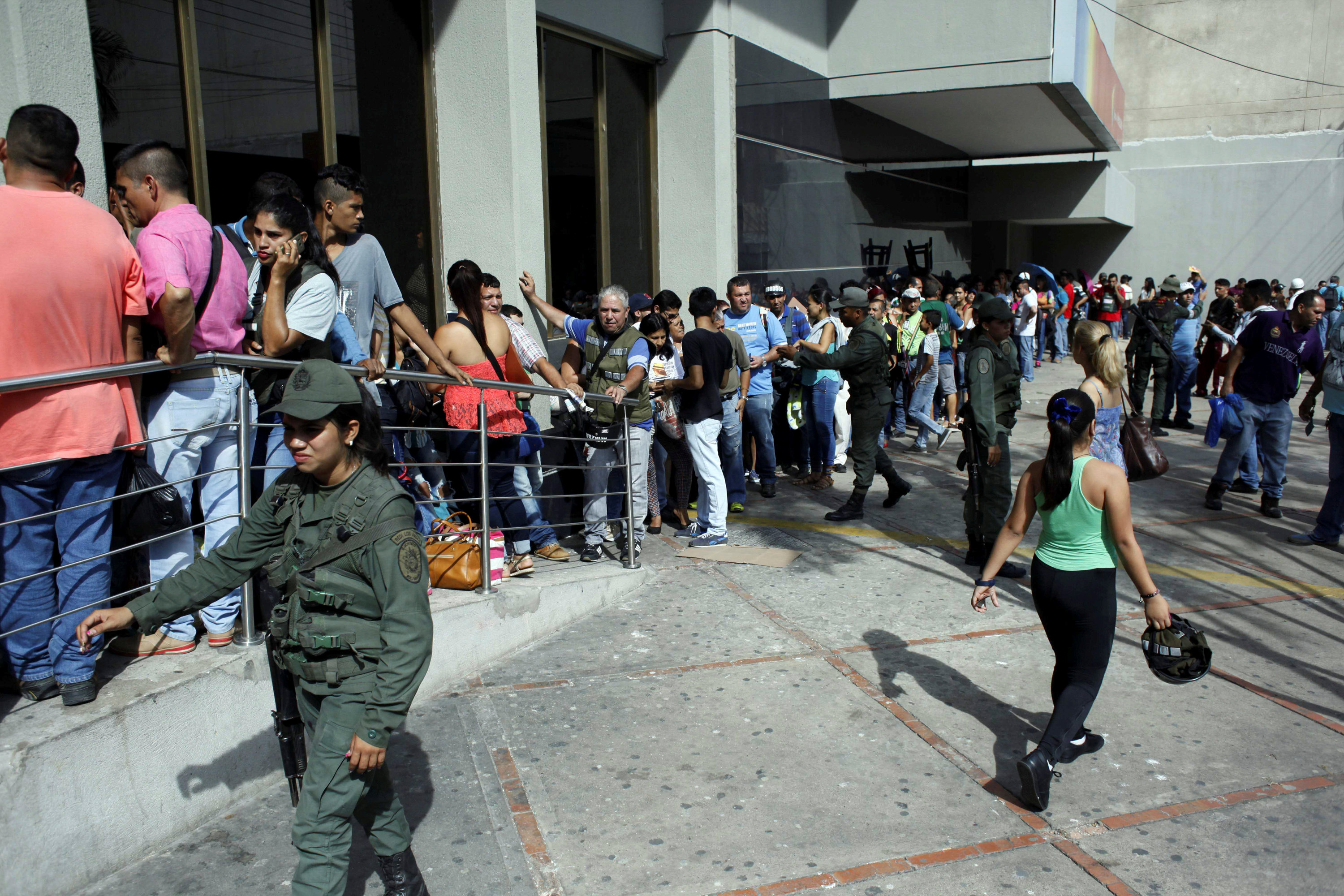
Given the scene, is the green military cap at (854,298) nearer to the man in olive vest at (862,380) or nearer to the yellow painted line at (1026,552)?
the man in olive vest at (862,380)

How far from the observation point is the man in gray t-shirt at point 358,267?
5.18m

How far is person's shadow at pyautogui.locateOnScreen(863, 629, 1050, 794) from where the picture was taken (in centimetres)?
465

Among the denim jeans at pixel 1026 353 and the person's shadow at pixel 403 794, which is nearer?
the person's shadow at pixel 403 794

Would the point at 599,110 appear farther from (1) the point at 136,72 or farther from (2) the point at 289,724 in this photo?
(2) the point at 289,724

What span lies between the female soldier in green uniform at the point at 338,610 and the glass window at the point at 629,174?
25.7 ft

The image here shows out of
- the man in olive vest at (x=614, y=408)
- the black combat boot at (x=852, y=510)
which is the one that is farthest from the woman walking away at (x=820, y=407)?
the man in olive vest at (x=614, y=408)

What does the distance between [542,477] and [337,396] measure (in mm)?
4964

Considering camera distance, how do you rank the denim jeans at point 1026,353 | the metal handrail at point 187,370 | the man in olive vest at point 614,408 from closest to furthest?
the metal handrail at point 187,370 < the man in olive vest at point 614,408 < the denim jeans at point 1026,353

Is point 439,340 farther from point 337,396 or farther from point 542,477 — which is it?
point 337,396

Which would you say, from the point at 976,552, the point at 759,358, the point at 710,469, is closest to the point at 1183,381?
the point at 759,358

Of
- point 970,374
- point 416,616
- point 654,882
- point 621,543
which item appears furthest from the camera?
point 621,543

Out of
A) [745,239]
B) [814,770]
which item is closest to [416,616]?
[814,770]

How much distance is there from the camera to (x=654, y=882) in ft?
11.9

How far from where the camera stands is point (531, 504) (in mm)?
6879
